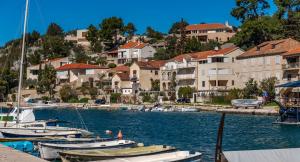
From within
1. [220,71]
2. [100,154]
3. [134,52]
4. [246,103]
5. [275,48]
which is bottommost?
[100,154]

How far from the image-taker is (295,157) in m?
16.1

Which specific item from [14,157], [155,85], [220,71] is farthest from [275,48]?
[14,157]

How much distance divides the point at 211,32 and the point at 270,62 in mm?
74618

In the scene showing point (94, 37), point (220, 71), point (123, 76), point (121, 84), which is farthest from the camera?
point (94, 37)

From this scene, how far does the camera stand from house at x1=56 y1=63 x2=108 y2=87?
12988 cm

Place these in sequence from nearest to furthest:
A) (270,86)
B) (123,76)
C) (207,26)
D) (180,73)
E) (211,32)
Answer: (270,86) < (180,73) < (123,76) < (211,32) < (207,26)

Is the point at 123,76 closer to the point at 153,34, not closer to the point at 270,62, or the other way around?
the point at 270,62

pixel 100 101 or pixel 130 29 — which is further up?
pixel 130 29

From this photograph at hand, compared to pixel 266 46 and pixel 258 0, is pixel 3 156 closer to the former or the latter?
pixel 266 46

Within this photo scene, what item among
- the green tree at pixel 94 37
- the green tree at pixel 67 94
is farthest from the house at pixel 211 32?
the green tree at pixel 67 94

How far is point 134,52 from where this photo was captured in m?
143

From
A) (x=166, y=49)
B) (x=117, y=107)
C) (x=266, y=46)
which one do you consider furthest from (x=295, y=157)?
(x=166, y=49)

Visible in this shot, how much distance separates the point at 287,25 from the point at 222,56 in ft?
56.2

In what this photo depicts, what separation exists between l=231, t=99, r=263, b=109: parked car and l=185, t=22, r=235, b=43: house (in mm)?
77241
